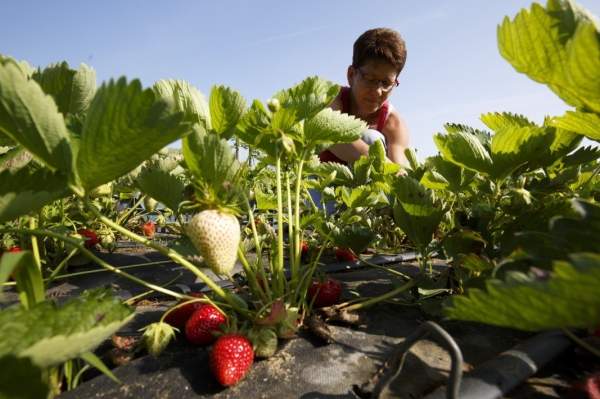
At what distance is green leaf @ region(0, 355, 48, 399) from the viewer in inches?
10.9

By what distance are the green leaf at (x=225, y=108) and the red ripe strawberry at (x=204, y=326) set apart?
0.30 m

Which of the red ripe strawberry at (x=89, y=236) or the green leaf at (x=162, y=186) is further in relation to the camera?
the red ripe strawberry at (x=89, y=236)

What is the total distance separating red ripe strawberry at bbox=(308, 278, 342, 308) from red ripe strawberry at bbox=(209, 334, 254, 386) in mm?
217

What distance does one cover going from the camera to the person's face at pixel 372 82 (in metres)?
2.07

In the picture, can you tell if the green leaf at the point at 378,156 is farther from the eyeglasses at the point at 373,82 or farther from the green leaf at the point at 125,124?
the eyeglasses at the point at 373,82

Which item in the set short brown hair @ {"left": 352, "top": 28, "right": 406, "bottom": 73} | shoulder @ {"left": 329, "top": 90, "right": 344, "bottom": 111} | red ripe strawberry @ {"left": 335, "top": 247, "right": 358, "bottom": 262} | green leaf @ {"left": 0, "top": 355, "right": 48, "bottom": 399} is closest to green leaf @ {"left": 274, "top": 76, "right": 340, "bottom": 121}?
green leaf @ {"left": 0, "top": 355, "right": 48, "bottom": 399}

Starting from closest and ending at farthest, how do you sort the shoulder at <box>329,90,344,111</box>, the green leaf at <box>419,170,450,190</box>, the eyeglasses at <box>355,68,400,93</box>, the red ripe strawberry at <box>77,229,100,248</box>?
the green leaf at <box>419,170,450,190</box>
the red ripe strawberry at <box>77,229,100,248</box>
the eyeglasses at <box>355,68,400,93</box>
the shoulder at <box>329,90,344,111</box>

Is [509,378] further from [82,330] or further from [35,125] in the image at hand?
[35,125]

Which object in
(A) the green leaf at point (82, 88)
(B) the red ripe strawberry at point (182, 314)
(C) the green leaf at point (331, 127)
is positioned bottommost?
(B) the red ripe strawberry at point (182, 314)

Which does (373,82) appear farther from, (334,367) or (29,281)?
(29,281)

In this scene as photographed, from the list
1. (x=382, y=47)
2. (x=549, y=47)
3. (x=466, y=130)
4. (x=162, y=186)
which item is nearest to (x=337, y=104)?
(x=382, y=47)

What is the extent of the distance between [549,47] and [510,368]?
0.36 m

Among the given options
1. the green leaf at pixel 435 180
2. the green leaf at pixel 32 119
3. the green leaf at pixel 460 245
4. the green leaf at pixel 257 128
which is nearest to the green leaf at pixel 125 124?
the green leaf at pixel 32 119

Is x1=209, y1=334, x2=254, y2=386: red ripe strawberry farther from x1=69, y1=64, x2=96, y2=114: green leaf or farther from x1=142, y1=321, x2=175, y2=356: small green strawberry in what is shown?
x1=69, y1=64, x2=96, y2=114: green leaf
